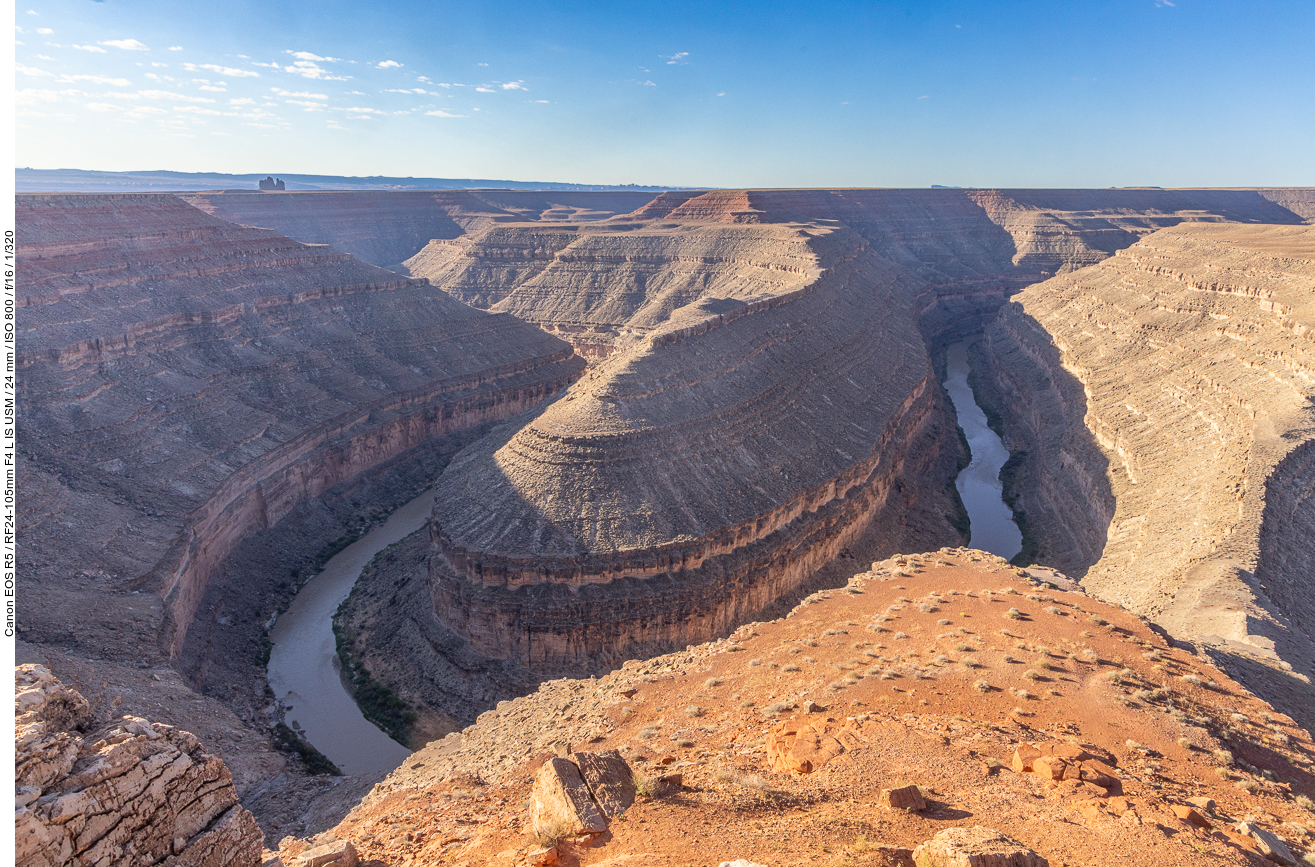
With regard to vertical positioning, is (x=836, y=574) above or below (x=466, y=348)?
below

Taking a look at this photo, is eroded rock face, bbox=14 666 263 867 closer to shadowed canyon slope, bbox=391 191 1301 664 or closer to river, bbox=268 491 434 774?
river, bbox=268 491 434 774

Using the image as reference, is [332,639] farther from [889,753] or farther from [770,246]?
[770,246]

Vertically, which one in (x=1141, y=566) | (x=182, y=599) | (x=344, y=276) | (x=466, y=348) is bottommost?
(x=182, y=599)

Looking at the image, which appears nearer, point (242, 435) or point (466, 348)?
point (242, 435)

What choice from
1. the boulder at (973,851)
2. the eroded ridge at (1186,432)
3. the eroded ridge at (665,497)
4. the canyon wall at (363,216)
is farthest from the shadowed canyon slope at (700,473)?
the canyon wall at (363,216)

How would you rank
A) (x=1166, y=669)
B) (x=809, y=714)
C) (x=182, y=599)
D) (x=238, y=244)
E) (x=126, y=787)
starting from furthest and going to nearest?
(x=238, y=244) → (x=182, y=599) → (x=1166, y=669) → (x=809, y=714) → (x=126, y=787)

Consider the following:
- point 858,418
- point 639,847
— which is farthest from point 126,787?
point 858,418

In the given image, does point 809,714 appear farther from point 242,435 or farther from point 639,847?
point 242,435
